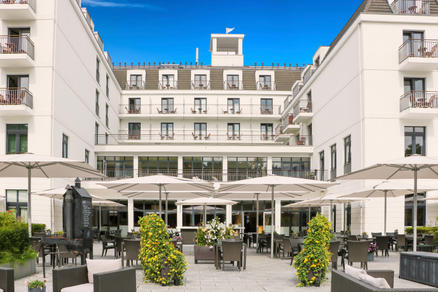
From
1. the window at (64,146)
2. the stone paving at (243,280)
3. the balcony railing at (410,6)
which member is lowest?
the stone paving at (243,280)

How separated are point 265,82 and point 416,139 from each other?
839 inches

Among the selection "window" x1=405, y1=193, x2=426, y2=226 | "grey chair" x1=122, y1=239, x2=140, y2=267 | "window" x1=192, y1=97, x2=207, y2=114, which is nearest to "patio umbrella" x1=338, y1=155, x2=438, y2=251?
"grey chair" x1=122, y1=239, x2=140, y2=267

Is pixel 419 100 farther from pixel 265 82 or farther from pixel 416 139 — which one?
pixel 265 82

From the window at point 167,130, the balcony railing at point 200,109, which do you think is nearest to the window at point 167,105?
the balcony railing at point 200,109

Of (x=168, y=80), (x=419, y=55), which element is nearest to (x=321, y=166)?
(x=419, y=55)

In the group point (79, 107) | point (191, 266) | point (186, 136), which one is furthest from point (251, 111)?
point (191, 266)

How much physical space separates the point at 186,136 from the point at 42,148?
1976cm

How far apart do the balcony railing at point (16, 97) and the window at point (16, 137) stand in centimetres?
129

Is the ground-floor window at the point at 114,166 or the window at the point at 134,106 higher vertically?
the window at the point at 134,106

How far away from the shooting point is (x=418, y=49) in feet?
81.3

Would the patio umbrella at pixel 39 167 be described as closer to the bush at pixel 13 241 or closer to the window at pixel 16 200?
the bush at pixel 13 241

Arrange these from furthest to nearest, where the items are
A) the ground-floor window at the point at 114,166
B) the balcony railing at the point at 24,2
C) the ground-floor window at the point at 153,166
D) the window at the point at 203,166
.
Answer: the window at the point at 203,166 < the ground-floor window at the point at 153,166 < the ground-floor window at the point at 114,166 < the balcony railing at the point at 24,2

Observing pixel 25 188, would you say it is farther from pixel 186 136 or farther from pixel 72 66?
pixel 186 136

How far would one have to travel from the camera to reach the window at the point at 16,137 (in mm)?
24156
